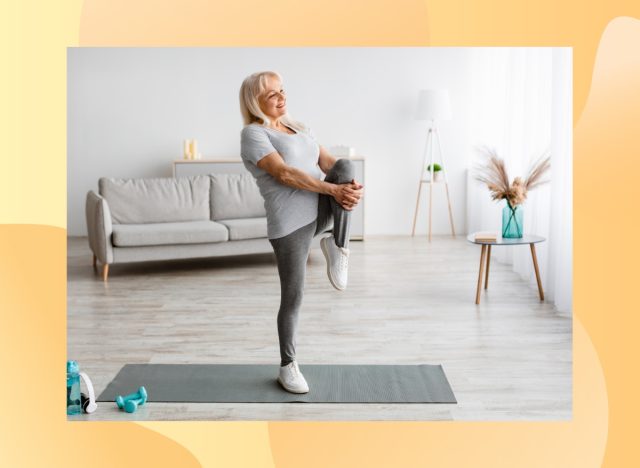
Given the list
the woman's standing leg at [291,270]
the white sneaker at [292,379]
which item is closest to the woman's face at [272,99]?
the woman's standing leg at [291,270]

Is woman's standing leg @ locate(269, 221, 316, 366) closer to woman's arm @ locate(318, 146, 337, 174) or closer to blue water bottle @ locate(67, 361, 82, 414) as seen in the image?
woman's arm @ locate(318, 146, 337, 174)

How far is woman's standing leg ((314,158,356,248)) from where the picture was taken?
3.03 meters

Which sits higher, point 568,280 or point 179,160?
point 179,160

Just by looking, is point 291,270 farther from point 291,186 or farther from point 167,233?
point 167,233

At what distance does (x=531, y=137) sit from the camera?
598cm

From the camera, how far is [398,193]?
337 inches

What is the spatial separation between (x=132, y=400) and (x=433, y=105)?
5.64 metres

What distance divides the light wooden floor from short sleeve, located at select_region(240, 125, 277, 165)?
103 cm

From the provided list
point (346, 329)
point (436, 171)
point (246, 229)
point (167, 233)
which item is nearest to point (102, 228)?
point (167, 233)

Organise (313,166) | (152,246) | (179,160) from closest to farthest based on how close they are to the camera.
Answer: (313,166) → (152,246) → (179,160)

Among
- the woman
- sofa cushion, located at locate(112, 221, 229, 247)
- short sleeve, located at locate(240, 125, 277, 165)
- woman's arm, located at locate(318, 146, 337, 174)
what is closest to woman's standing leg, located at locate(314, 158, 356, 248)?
the woman
